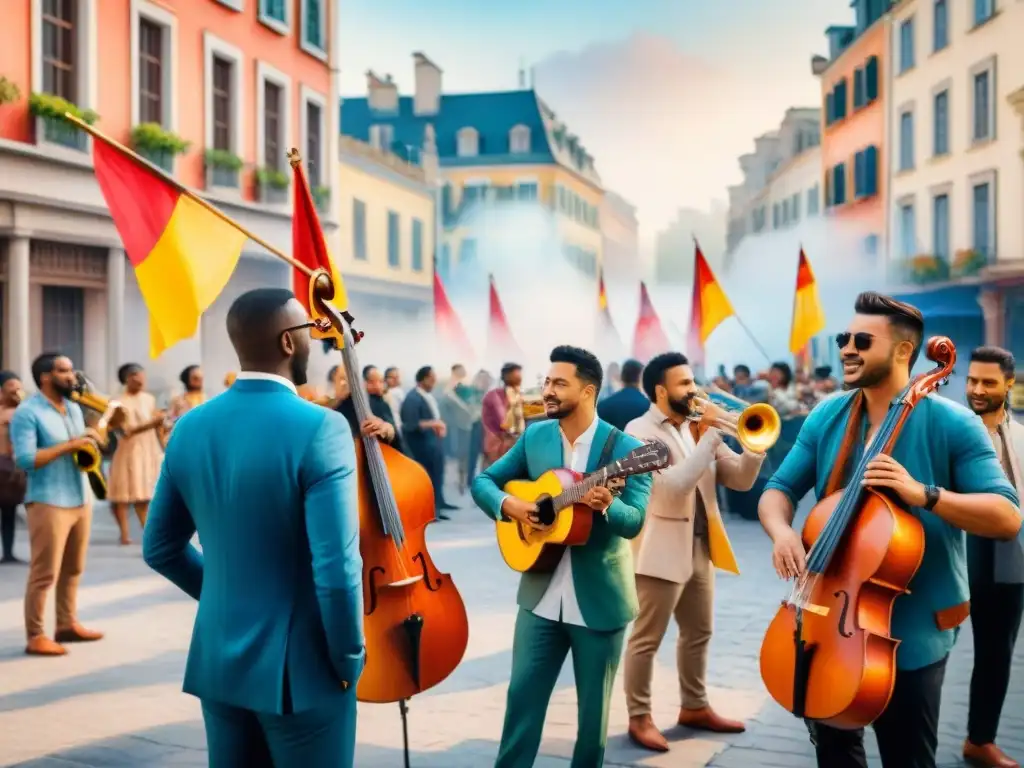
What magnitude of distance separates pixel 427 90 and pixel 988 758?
2162 inches

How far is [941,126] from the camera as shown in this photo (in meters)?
31.3

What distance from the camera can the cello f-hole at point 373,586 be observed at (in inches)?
171

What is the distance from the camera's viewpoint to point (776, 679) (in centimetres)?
341

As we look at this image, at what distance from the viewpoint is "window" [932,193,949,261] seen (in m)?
30.8

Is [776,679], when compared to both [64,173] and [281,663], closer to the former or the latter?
[281,663]

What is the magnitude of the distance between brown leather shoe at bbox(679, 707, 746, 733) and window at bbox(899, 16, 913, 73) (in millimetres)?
30780

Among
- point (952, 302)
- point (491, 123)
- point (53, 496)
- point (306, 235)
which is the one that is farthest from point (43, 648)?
point (491, 123)

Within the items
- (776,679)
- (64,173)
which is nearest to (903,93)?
(64,173)

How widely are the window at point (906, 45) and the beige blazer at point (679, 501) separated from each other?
30.3m

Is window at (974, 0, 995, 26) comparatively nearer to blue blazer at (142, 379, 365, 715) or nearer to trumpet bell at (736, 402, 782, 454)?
trumpet bell at (736, 402, 782, 454)

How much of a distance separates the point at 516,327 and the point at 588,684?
42.1 meters

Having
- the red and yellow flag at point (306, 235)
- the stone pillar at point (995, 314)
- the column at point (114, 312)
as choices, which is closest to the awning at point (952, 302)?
the stone pillar at point (995, 314)

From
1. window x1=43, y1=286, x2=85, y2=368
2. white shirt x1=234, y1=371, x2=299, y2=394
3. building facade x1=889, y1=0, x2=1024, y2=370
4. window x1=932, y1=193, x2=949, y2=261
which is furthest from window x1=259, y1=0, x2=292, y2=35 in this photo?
white shirt x1=234, y1=371, x2=299, y2=394

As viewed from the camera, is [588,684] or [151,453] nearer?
[588,684]
